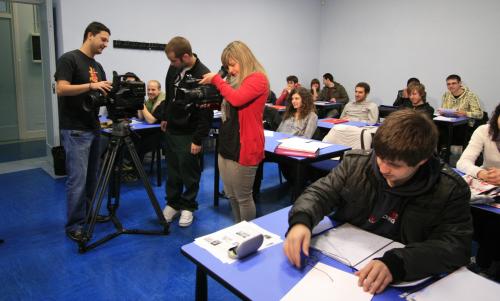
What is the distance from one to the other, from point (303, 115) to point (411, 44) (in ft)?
13.7

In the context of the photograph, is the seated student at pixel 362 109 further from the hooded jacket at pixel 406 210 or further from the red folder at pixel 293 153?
the hooded jacket at pixel 406 210

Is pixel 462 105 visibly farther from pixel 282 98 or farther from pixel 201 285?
pixel 201 285

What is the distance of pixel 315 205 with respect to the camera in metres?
1.28

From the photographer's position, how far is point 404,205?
1226mm

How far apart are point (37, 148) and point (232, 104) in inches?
183

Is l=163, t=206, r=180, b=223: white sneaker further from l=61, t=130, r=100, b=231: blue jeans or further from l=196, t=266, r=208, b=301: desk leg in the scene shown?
l=196, t=266, r=208, b=301: desk leg

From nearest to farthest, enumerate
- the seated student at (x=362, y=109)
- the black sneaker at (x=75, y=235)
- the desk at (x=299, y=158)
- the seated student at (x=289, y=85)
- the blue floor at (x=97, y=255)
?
1. the blue floor at (x=97, y=255)
2. the black sneaker at (x=75, y=235)
3. the desk at (x=299, y=158)
4. the seated student at (x=362, y=109)
5. the seated student at (x=289, y=85)

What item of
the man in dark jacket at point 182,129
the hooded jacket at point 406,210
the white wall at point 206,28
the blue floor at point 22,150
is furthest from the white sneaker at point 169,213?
the blue floor at point 22,150

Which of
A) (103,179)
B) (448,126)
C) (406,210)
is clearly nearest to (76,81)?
(103,179)

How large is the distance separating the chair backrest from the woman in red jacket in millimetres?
1400

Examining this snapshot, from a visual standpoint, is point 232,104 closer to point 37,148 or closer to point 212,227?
point 212,227

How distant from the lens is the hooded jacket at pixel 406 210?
3.54ft

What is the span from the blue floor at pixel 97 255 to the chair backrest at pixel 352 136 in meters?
0.81

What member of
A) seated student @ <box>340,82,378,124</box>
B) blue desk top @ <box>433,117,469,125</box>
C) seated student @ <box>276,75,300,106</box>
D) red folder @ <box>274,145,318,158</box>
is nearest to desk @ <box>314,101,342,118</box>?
seated student @ <box>276,75,300,106</box>
